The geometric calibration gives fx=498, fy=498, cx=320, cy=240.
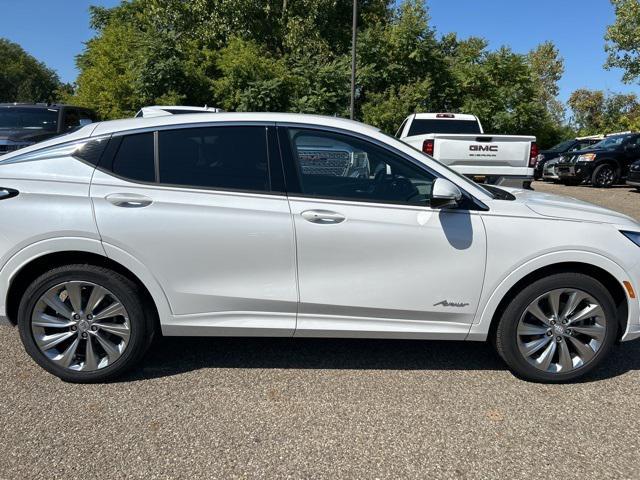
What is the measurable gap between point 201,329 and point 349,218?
1191 millimetres

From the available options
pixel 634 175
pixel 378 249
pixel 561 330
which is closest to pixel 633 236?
pixel 561 330

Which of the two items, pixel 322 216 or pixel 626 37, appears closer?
pixel 322 216

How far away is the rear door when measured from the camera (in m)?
3.05

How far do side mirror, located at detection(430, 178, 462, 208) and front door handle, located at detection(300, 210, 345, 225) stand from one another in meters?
0.57

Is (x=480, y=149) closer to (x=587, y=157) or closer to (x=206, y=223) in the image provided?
(x=206, y=223)

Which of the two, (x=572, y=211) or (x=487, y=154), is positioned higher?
(x=487, y=154)

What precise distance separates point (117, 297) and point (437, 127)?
9.16 metres

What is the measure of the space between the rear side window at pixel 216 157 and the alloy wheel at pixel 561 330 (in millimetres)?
1925

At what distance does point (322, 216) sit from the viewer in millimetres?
3059

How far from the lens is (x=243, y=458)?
2521mm

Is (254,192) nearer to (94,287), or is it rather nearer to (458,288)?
(94,287)

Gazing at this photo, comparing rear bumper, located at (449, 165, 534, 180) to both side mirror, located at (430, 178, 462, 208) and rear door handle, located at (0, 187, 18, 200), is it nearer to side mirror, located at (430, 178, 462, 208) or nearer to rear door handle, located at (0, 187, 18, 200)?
side mirror, located at (430, 178, 462, 208)

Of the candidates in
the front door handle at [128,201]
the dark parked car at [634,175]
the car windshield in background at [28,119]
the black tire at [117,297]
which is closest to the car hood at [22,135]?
the car windshield in background at [28,119]

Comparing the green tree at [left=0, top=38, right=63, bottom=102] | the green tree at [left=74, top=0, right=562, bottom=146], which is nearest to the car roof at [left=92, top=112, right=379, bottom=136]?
the green tree at [left=74, top=0, right=562, bottom=146]
